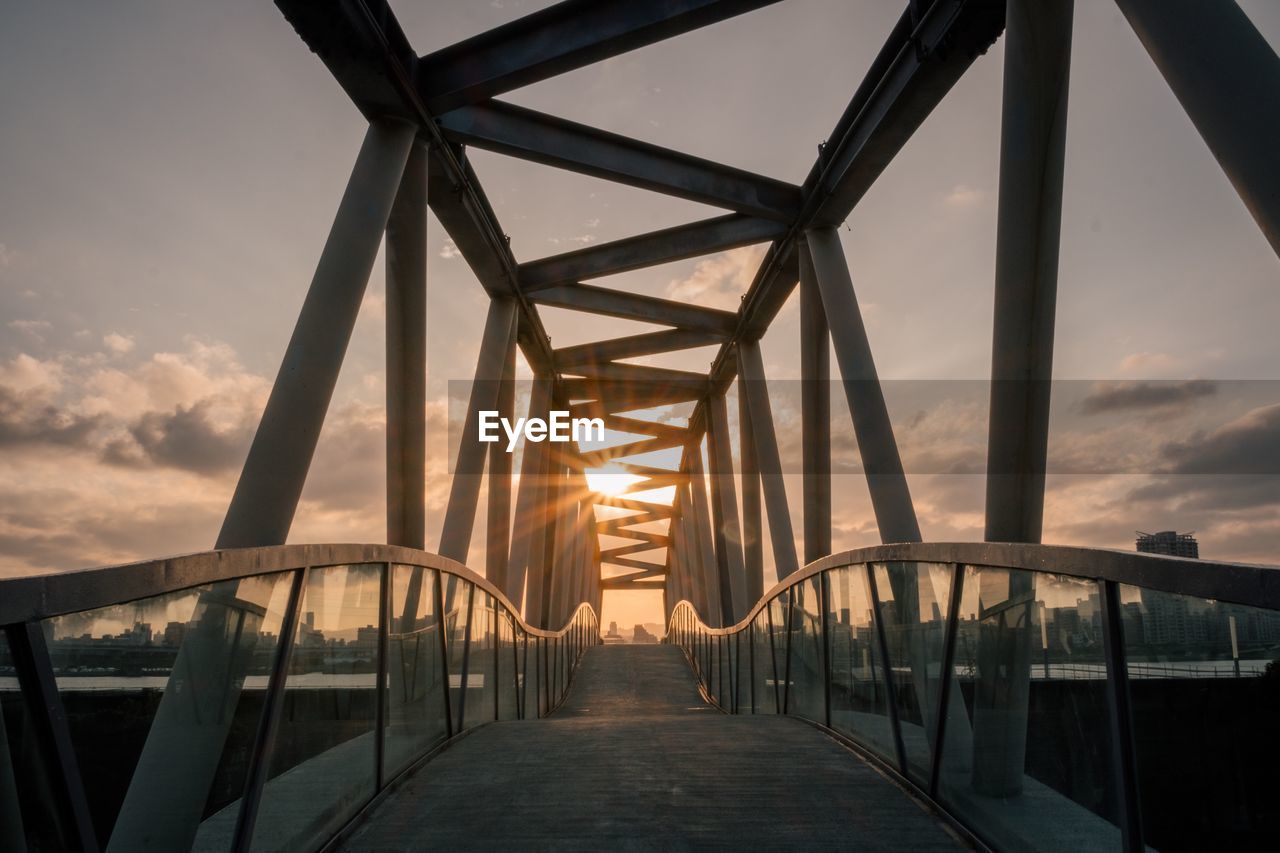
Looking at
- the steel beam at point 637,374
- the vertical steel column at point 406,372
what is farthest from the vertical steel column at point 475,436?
the steel beam at point 637,374

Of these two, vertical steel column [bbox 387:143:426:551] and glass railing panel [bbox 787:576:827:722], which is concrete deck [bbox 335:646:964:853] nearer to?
glass railing panel [bbox 787:576:827:722]

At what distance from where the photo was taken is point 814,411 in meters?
13.8

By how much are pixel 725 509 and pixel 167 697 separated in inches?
784

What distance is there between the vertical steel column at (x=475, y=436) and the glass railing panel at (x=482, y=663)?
281cm

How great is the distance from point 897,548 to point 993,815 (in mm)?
1657

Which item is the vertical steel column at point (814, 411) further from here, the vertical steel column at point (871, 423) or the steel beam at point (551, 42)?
the steel beam at point (551, 42)

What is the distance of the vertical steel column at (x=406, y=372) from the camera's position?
985 cm

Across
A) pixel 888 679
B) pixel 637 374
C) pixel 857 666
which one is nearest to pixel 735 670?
pixel 857 666

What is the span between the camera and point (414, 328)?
9953 mm

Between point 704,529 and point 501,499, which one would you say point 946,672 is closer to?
point 501,499

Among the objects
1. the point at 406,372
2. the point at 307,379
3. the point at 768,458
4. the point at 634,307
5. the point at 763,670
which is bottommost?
the point at 763,670

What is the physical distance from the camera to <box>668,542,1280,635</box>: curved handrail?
2156 millimetres

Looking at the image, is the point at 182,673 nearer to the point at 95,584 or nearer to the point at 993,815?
the point at 95,584

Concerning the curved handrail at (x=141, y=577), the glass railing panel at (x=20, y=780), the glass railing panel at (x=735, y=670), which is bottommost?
the glass railing panel at (x=735, y=670)
